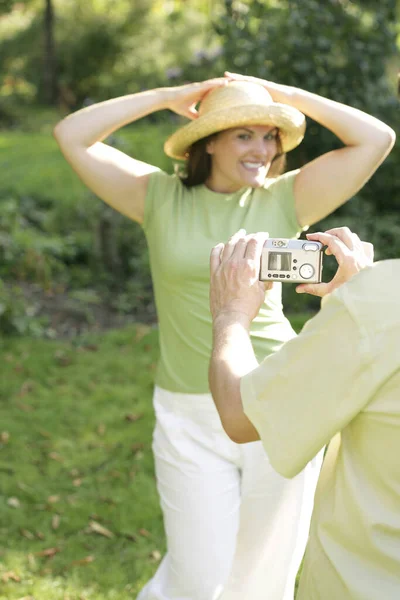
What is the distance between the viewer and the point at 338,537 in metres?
1.58

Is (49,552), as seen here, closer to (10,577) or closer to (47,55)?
(10,577)

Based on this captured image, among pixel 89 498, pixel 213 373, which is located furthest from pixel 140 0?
pixel 213 373

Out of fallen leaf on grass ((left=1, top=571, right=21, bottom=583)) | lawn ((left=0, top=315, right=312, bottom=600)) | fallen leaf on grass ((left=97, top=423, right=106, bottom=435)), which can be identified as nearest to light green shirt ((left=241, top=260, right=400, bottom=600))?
lawn ((left=0, top=315, right=312, bottom=600))

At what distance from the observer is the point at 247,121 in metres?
2.93

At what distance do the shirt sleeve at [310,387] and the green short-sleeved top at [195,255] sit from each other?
4.12 ft

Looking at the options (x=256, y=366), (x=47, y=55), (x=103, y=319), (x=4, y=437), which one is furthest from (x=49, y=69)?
(x=256, y=366)

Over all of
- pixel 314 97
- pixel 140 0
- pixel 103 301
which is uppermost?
pixel 314 97

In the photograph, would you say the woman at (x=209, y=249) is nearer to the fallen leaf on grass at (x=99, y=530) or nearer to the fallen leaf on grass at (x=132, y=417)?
the fallen leaf on grass at (x=99, y=530)

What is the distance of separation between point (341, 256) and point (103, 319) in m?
4.94

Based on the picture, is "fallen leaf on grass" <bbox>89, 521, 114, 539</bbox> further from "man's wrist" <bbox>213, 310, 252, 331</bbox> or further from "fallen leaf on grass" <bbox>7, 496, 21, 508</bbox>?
"man's wrist" <bbox>213, 310, 252, 331</bbox>

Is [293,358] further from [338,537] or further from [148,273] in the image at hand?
[148,273]

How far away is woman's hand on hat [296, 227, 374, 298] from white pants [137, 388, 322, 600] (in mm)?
801

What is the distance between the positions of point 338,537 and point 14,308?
16.8 ft

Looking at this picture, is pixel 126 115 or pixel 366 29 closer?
pixel 126 115
